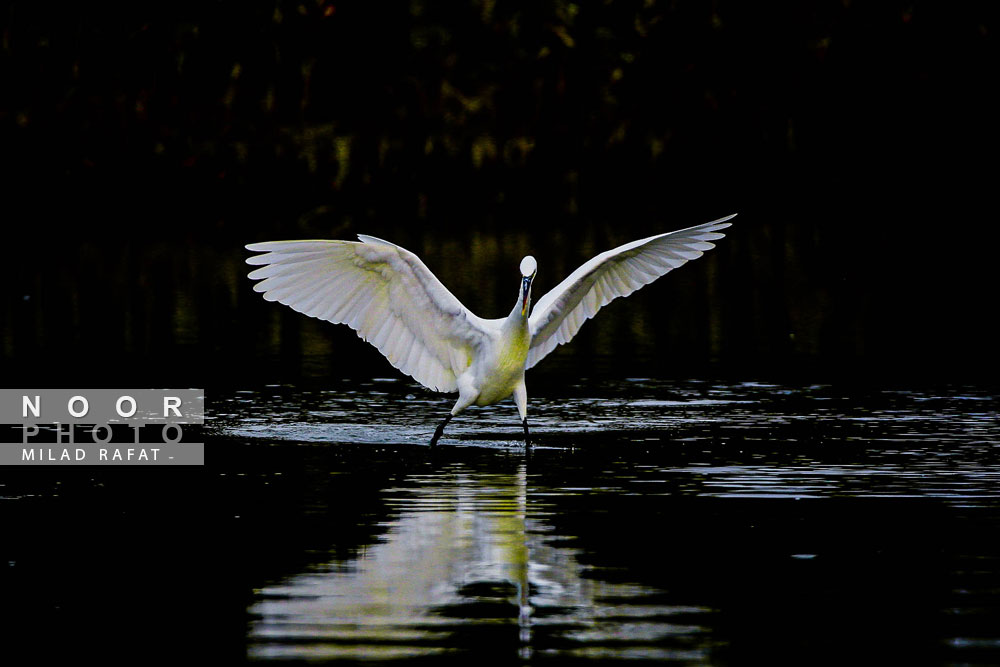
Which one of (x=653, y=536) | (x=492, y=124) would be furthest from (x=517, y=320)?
(x=492, y=124)

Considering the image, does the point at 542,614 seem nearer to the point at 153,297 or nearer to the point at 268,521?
the point at 268,521

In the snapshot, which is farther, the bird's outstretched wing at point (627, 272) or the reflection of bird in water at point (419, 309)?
the bird's outstretched wing at point (627, 272)

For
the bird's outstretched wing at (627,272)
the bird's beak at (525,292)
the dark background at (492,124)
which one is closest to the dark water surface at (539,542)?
the bird's outstretched wing at (627,272)

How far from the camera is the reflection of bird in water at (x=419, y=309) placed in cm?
1418

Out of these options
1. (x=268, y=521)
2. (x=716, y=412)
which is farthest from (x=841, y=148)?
(x=268, y=521)

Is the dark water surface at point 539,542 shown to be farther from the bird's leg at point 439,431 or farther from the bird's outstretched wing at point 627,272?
the bird's outstretched wing at point 627,272

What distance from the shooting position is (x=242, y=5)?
4662 cm

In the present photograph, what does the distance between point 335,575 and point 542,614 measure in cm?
118
